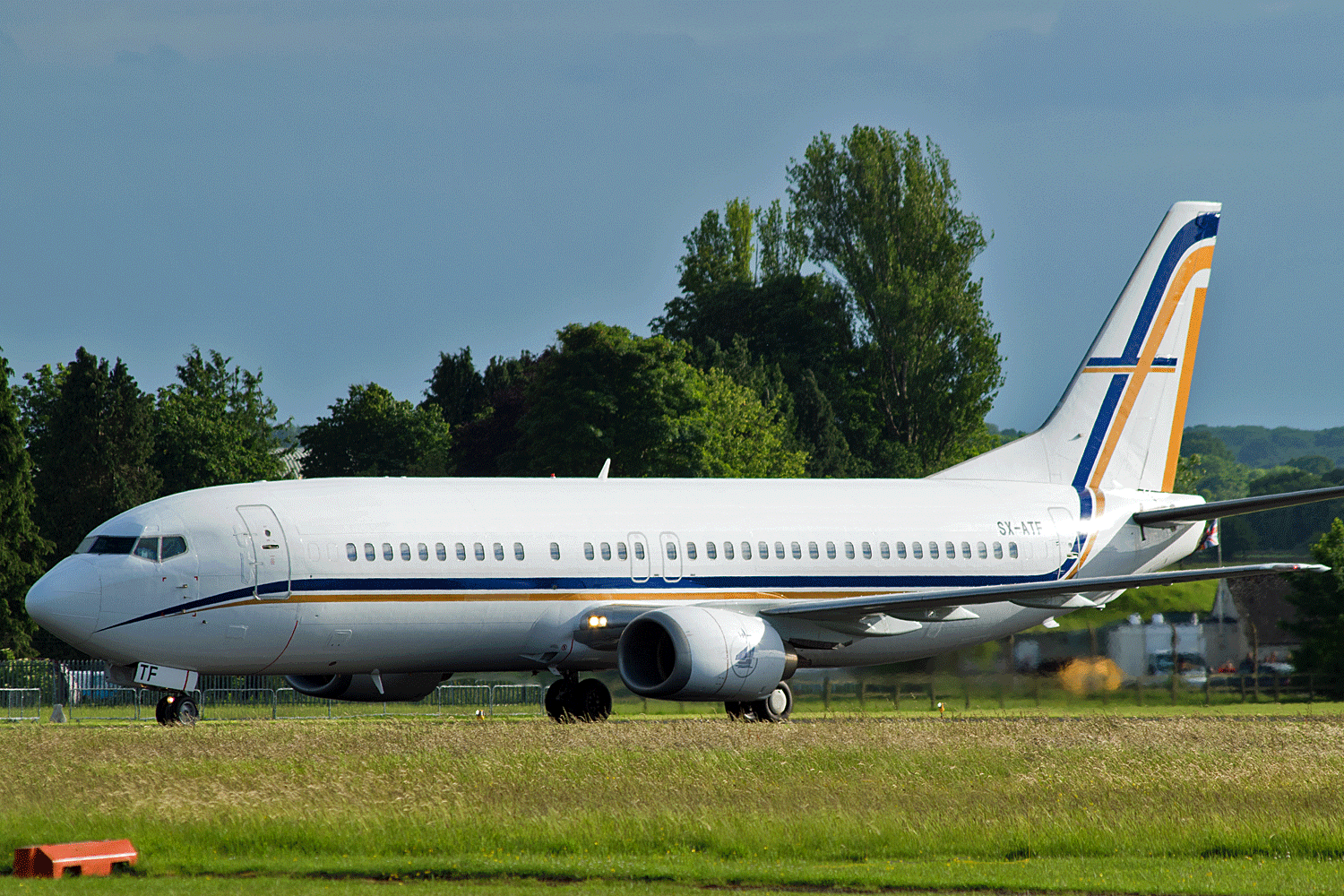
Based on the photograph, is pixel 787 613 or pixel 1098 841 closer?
pixel 1098 841

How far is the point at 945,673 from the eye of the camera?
123ft

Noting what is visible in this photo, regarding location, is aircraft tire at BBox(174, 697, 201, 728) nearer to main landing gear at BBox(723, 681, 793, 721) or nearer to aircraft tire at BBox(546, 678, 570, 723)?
aircraft tire at BBox(546, 678, 570, 723)

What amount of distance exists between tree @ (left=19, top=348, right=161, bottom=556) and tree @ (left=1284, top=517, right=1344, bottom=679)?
45694mm

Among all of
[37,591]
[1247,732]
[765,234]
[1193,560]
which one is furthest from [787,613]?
[765,234]

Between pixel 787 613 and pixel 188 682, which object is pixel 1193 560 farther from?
pixel 188 682

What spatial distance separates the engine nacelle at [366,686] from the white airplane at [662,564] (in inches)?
2.0

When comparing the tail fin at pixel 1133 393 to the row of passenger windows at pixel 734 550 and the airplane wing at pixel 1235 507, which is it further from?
the row of passenger windows at pixel 734 550

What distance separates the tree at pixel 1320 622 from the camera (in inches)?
1535

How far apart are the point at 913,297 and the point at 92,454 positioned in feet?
140

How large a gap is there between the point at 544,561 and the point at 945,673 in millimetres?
10732

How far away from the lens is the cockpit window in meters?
28.4

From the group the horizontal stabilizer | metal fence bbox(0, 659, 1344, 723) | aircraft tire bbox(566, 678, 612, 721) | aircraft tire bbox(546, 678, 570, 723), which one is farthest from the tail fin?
aircraft tire bbox(546, 678, 570, 723)

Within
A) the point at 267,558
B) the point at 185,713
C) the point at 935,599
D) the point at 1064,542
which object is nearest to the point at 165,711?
the point at 185,713

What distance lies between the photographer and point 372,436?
99438 mm
